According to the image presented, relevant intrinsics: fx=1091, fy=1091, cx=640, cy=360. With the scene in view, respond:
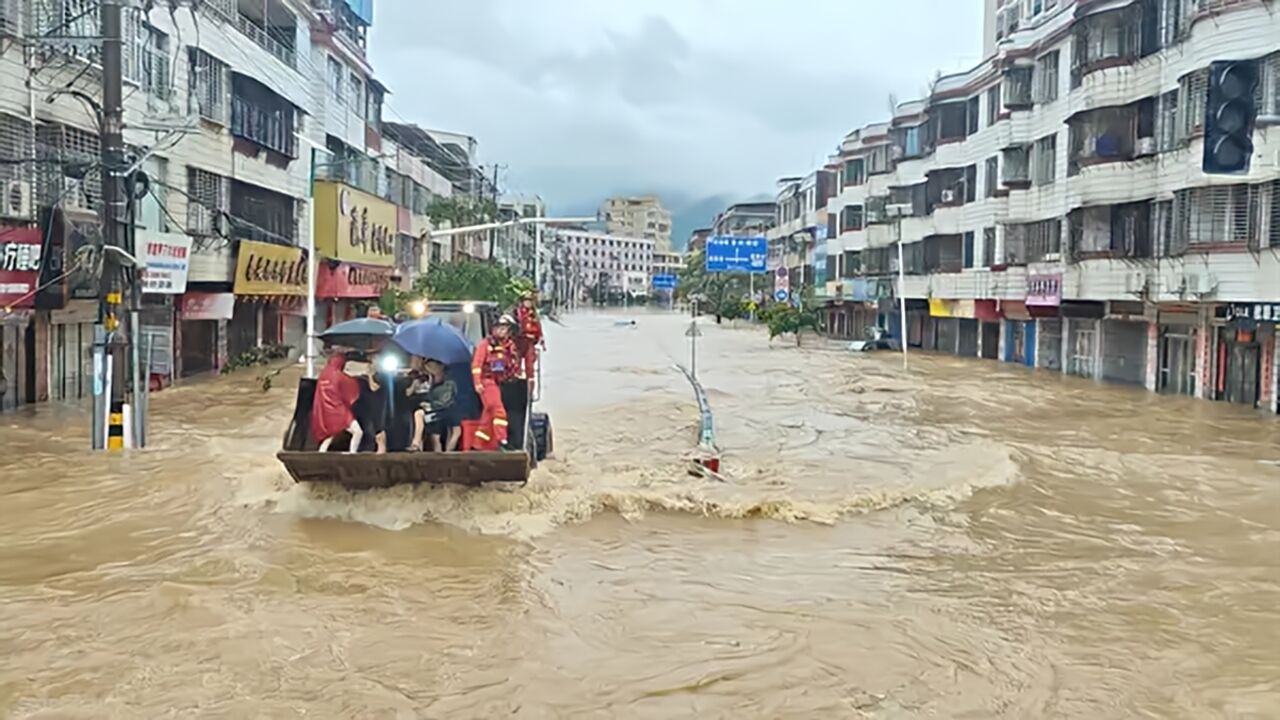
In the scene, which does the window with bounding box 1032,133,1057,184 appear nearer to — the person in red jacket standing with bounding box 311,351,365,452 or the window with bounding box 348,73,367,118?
the window with bounding box 348,73,367,118

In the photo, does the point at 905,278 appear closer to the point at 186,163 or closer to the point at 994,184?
the point at 994,184

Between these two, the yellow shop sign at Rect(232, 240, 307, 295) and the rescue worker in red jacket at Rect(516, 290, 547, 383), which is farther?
the yellow shop sign at Rect(232, 240, 307, 295)

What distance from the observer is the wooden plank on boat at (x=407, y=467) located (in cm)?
1153

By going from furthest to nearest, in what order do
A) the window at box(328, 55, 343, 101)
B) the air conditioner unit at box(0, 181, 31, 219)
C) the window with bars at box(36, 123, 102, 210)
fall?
the window at box(328, 55, 343, 101) < the window with bars at box(36, 123, 102, 210) < the air conditioner unit at box(0, 181, 31, 219)

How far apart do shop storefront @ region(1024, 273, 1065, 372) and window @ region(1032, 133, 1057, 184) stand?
338 cm

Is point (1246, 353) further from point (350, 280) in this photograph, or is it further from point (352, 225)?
point (350, 280)

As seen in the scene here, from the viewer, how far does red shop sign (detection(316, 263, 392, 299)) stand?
37812 mm

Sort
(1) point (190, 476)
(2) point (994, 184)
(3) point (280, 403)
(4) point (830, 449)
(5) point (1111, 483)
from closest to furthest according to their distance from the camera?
(1) point (190, 476) → (5) point (1111, 483) → (4) point (830, 449) → (3) point (280, 403) → (2) point (994, 184)

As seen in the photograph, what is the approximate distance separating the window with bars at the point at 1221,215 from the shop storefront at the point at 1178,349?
2567 mm

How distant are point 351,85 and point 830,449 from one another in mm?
30618

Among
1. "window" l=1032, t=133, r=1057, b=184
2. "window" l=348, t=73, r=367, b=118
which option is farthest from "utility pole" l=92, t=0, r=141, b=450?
"window" l=1032, t=133, r=1057, b=184

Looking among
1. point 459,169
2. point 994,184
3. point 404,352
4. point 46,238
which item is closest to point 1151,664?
point 404,352

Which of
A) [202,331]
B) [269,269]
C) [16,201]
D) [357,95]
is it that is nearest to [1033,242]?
[269,269]

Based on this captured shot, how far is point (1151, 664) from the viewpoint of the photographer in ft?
27.7
